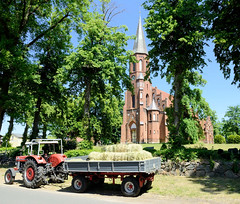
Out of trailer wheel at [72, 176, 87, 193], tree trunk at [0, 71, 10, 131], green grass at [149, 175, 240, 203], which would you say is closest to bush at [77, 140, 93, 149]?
tree trunk at [0, 71, 10, 131]

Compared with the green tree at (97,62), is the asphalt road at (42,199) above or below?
below

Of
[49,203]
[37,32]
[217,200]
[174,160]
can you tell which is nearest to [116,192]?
[49,203]

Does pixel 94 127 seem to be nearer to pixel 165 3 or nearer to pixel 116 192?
pixel 165 3

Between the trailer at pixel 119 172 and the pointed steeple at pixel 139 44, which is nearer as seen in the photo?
the trailer at pixel 119 172

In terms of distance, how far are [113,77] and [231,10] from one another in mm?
10767

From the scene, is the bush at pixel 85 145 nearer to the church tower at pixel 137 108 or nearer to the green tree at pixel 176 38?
the green tree at pixel 176 38

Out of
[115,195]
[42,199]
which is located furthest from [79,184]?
[42,199]

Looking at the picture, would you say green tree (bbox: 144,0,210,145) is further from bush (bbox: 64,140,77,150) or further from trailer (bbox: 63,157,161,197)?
bush (bbox: 64,140,77,150)

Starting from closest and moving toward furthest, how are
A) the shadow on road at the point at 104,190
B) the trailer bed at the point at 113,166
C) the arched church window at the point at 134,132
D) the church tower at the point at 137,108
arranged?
the trailer bed at the point at 113,166 < the shadow on road at the point at 104,190 < the church tower at the point at 137,108 < the arched church window at the point at 134,132

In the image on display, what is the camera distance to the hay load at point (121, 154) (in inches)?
328

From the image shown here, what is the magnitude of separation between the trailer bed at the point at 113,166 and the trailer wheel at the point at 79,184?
16.6 inches

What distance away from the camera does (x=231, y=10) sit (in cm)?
1195

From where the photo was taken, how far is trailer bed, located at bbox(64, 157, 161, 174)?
7.73 meters

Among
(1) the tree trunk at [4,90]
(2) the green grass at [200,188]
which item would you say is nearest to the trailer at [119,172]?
(2) the green grass at [200,188]
